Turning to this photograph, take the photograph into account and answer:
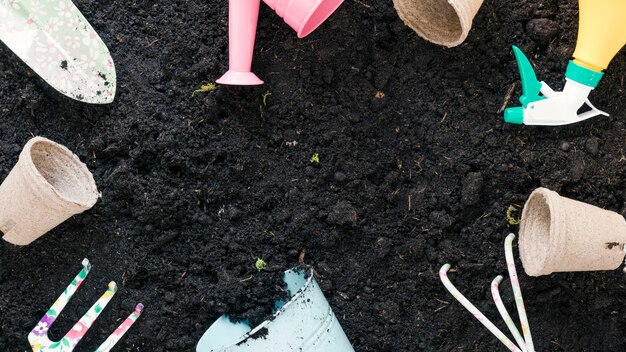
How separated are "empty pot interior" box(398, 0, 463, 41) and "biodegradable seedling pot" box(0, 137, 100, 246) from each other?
0.79 m

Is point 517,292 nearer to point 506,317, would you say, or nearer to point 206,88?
point 506,317

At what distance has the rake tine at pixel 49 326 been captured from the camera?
1.75m

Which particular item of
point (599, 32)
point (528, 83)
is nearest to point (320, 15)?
point (528, 83)

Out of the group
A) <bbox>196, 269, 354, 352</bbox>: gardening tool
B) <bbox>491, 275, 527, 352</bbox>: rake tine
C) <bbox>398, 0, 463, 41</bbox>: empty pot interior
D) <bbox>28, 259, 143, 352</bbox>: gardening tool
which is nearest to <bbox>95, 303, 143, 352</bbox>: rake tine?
<bbox>28, 259, 143, 352</bbox>: gardening tool

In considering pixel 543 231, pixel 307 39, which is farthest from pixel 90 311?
pixel 543 231

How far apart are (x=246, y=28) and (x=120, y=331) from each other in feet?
2.34

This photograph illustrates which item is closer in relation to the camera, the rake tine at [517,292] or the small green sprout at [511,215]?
the rake tine at [517,292]

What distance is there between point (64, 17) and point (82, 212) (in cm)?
44

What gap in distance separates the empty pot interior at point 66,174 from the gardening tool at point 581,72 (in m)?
0.92

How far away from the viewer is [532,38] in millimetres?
1792

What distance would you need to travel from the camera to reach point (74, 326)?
5.75ft

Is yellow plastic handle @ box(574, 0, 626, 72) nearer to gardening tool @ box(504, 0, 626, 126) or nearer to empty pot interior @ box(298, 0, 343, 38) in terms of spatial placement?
gardening tool @ box(504, 0, 626, 126)

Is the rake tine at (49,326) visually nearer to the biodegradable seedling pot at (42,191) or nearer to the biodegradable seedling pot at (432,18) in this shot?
the biodegradable seedling pot at (42,191)

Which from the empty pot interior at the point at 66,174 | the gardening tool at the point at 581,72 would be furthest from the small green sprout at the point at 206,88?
the gardening tool at the point at 581,72
